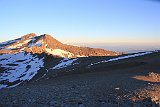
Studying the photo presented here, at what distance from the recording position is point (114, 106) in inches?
818

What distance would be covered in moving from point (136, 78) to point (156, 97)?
43.6ft

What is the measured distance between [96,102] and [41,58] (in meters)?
120

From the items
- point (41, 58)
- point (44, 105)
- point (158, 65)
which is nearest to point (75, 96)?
point (44, 105)

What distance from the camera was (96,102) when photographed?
72.0 ft

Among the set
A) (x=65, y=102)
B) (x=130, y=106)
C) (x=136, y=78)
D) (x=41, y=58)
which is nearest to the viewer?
(x=130, y=106)

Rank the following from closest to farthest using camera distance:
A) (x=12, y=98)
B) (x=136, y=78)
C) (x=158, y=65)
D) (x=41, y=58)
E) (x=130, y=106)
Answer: (x=130, y=106), (x=12, y=98), (x=136, y=78), (x=158, y=65), (x=41, y=58)

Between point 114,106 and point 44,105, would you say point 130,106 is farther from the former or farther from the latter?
point 44,105

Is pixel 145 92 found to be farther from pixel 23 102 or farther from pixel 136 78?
pixel 136 78

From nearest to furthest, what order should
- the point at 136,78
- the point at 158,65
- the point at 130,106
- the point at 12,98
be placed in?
the point at 130,106 → the point at 12,98 → the point at 136,78 → the point at 158,65

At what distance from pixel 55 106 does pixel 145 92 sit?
25.0 feet

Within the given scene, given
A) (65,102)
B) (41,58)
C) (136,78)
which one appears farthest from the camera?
(41,58)

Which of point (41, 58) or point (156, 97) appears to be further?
point (41, 58)

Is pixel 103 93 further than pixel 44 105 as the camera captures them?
Yes

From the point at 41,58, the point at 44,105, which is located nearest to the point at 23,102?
the point at 44,105
